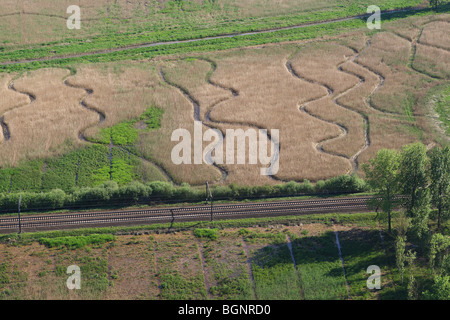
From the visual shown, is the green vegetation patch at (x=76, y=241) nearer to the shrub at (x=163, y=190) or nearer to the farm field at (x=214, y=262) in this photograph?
the farm field at (x=214, y=262)

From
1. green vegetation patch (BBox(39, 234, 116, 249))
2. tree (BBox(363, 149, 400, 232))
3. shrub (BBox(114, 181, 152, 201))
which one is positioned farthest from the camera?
shrub (BBox(114, 181, 152, 201))

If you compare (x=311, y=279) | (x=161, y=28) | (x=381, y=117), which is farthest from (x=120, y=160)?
(x=161, y=28)

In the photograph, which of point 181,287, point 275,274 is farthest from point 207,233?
point 275,274

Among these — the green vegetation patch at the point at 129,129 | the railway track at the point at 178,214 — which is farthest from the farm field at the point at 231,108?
the railway track at the point at 178,214

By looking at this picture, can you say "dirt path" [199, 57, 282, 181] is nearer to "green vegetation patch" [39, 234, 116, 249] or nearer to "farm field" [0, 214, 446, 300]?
"farm field" [0, 214, 446, 300]

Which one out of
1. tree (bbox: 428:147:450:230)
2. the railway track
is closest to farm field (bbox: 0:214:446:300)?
the railway track

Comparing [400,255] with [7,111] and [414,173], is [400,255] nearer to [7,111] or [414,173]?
[414,173]

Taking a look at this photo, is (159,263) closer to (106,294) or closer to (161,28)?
(106,294)

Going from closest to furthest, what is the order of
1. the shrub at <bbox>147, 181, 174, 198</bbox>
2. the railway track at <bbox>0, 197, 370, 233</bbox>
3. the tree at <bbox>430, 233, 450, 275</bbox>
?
the tree at <bbox>430, 233, 450, 275</bbox>, the railway track at <bbox>0, 197, 370, 233</bbox>, the shrub at <bbox>147, 181, 174, 198</bbox>
